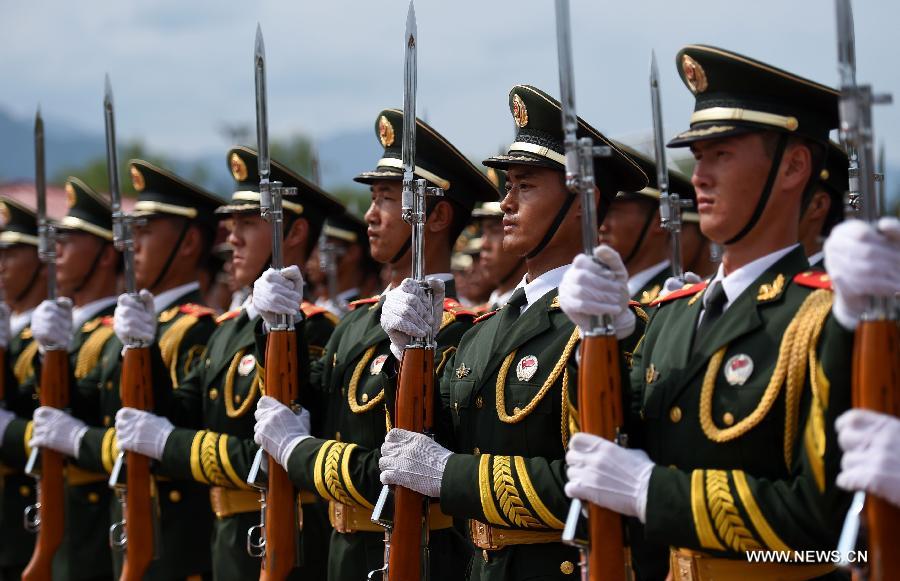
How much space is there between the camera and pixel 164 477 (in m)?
7.59

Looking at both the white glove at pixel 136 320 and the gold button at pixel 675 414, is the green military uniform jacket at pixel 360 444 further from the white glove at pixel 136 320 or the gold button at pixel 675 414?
the gold button at pixel 675 414

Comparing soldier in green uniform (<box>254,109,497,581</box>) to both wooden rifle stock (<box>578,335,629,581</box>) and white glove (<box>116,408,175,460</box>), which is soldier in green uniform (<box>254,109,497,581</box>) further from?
wooden rifle stock (<box>578,335,629,581</box>)

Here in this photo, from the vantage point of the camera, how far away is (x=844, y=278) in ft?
11.1

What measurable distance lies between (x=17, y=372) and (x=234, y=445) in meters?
4.25

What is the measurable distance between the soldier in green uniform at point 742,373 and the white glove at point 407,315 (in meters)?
1.17

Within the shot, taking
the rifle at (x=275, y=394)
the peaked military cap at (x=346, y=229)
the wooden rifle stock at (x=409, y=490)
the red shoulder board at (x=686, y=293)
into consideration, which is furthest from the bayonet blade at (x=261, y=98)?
the peaked military cap at (x=346, y=229)

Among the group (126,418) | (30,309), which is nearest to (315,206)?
(126,418)

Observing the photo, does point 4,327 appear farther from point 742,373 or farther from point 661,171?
point 742,373

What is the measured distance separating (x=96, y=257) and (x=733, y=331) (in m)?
6.77

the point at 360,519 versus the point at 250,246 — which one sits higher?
the point at 250,246

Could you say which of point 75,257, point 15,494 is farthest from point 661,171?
point 15,494

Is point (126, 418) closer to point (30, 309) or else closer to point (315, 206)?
point (315, 206)

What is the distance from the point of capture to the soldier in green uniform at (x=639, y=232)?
7.80 m

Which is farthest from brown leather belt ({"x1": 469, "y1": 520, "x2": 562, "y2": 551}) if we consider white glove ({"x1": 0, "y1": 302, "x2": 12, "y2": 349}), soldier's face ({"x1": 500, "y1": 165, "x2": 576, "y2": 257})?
white glove ({"x1": 0, "y1": 302, "x2": 12, "y2": 349})
